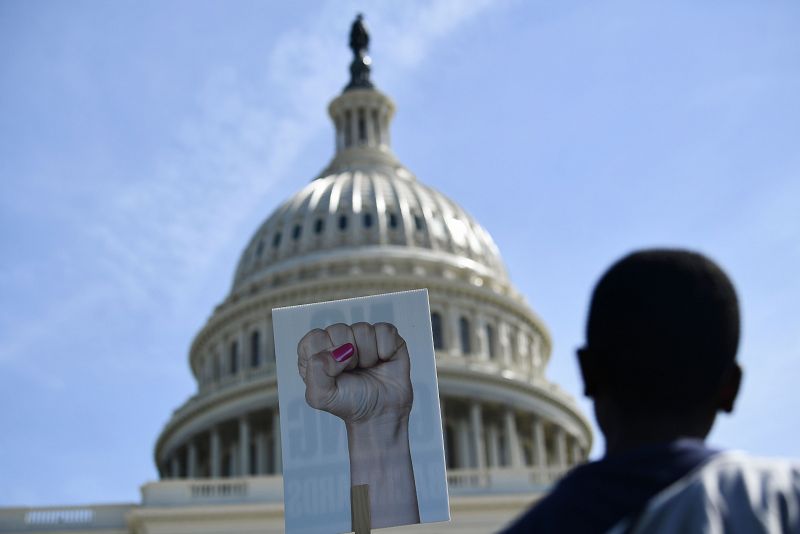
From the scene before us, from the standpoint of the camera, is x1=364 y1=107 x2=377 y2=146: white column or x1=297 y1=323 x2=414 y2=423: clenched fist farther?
x1=364 y1=107 x2=377 y2=146: white column

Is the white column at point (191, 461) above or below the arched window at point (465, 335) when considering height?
below

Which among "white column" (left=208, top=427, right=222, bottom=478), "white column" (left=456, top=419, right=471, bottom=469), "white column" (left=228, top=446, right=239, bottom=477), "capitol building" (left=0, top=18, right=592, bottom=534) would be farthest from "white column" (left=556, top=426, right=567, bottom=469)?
"white column" (left=208, top=427, right=222, bottom=478)

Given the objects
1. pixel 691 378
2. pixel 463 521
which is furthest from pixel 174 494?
pixel 691 378

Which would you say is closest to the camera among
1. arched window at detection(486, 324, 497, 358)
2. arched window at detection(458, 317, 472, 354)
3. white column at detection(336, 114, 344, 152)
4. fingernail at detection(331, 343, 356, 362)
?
fingernail at detection(331, 343, 356, 362)

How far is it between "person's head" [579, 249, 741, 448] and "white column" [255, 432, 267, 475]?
72.4m

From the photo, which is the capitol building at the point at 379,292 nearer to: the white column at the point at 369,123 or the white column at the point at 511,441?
the white column at the point at 511,441

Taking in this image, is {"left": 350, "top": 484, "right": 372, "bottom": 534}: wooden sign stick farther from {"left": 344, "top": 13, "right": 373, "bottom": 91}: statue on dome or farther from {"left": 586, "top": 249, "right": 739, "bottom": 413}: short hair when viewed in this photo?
{"left": 344, "top": 13, "right": 373, "bottom": 91}: statue on dome

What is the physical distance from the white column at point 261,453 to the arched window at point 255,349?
5.40 metres

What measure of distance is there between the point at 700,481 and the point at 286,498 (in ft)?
45.4

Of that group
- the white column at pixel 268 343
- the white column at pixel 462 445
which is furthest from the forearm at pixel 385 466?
the white column at pixel 268 343

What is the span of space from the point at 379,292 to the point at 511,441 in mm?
12962

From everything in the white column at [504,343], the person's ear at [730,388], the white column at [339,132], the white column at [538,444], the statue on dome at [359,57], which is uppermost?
the statue on dome at [359,57]

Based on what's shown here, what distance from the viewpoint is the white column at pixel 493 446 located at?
7569 cm

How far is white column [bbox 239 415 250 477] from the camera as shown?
74125 millimetres
